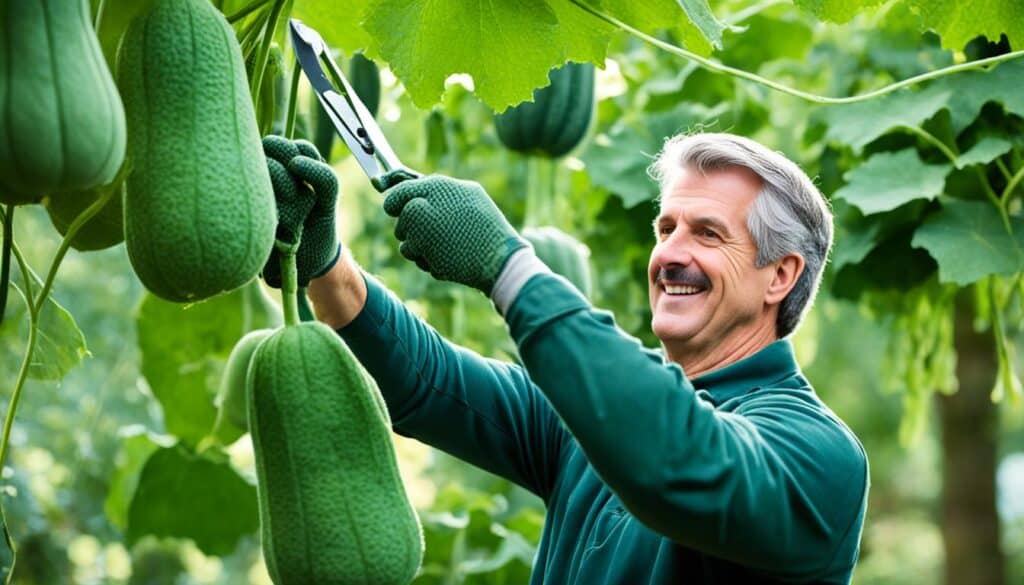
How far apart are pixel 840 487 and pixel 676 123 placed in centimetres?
244

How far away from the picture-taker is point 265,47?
1.85 m

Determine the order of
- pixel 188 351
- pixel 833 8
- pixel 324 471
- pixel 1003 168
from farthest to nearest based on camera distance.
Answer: pixel 188 351
pixel 1003 168
pixel 833 8
pixel 324 471

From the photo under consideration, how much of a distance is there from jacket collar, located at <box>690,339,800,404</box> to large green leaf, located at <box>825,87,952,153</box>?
1431 millimetres

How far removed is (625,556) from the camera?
241 centimetres

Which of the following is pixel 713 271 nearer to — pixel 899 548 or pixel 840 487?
pixel 840 487

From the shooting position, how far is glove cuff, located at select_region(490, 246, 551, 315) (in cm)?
195

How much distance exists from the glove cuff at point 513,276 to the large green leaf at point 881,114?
2.08m

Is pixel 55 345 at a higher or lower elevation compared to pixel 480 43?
lower

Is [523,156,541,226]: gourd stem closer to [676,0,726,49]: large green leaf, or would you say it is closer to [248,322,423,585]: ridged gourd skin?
[676,0,726,49]: large green leaf

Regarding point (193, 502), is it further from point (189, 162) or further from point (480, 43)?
point (189, 162)

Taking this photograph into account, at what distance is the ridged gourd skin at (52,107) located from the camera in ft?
4.47

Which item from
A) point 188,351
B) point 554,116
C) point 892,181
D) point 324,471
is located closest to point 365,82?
point 554,116

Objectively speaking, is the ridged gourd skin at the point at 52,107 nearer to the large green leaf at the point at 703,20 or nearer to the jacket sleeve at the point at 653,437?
the jacket sleeve at the point at 653,437

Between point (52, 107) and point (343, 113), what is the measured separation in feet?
2.29
